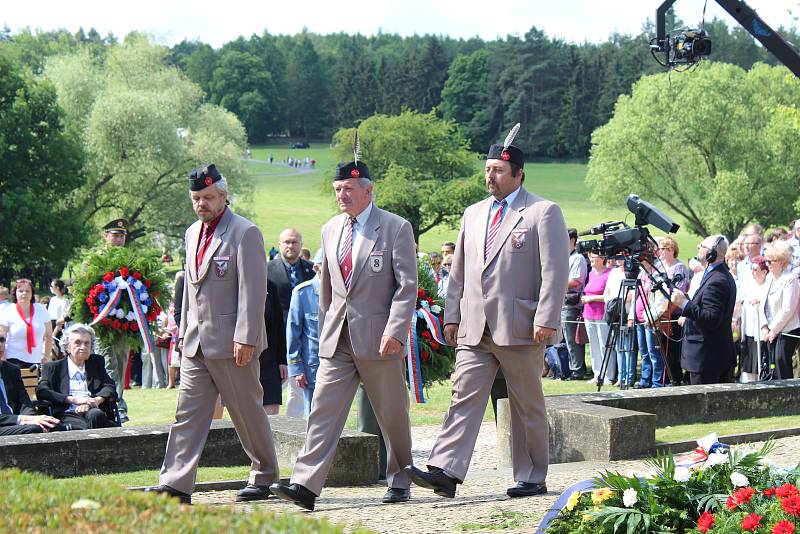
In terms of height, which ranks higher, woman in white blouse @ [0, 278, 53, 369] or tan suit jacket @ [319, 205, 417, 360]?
tan suit jacket @ [319, 205, 417, 360]

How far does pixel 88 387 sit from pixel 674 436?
5.32 metres

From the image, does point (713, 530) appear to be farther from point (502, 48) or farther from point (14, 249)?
point (502, 48)

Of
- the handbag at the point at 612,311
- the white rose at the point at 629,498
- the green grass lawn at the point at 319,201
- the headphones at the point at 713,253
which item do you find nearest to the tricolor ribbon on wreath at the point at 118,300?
the handbag at the point at 612,311

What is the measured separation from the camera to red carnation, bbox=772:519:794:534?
5371 mm

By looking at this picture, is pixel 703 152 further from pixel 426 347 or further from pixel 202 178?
pixel 202 178

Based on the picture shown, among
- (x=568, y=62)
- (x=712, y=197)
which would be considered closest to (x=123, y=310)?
(x=712, y=197)

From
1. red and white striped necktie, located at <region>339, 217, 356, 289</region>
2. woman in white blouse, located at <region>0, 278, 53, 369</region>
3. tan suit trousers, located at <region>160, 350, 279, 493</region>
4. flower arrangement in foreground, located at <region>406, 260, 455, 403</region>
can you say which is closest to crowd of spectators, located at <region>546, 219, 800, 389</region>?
flower arrangement in foreground, located at <region>406, 260, 455, 403</region>

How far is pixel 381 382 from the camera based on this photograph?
8070 millimetres

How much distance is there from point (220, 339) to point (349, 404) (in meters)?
0.96

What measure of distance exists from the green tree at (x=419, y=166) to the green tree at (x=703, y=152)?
996 cm

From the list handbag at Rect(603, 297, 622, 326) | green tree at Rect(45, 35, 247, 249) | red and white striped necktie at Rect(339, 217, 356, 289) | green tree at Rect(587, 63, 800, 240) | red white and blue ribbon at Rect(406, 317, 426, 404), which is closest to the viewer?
red and white striped necktie at Rect(339, 217, 356, 289)

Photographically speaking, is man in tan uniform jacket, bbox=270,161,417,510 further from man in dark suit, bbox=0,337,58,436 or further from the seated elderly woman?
the seated elderly woman

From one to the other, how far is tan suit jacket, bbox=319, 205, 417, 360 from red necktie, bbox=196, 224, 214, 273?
2.71ft

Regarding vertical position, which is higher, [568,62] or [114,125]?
[568,62]
